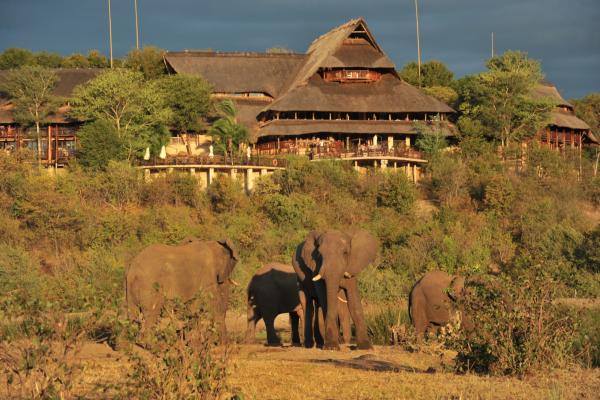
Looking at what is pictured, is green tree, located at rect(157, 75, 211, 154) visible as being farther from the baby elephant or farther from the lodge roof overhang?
the baby elephant

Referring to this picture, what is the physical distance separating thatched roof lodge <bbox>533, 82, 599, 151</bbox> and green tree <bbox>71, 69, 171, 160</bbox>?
2056cm

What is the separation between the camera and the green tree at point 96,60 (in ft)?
236

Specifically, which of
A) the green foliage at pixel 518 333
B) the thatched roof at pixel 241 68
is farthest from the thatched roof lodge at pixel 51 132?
the green foliage at pixel 518 333

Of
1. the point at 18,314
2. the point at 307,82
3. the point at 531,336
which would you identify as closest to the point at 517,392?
the point at 531,336

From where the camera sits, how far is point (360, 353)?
1872 centimetres

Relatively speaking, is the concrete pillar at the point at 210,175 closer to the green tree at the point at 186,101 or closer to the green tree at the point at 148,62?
the green tree at the point at 186,101

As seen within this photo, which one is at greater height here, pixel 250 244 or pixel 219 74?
pixel 219 74

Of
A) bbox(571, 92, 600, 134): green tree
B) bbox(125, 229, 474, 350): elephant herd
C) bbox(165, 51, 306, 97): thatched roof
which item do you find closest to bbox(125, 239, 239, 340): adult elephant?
bbox(125, 229, 474, 350): elephant herd

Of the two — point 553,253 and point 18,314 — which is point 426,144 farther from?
point 18,314

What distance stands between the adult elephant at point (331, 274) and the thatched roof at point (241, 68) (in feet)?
129

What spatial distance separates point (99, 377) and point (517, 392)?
5292 millimetres

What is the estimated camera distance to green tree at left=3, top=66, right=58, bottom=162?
5491cm

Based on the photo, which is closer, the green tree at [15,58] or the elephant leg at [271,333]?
the elephant leg at [271,333]

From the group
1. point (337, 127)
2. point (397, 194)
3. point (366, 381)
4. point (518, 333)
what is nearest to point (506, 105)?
point (337, 127)
